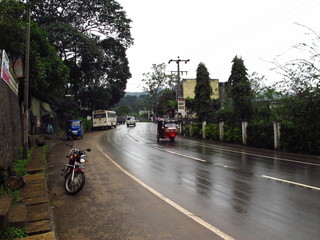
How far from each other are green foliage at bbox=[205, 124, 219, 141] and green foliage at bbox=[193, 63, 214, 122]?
5.67 m

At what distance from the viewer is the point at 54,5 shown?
114 feet

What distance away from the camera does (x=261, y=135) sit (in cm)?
1894

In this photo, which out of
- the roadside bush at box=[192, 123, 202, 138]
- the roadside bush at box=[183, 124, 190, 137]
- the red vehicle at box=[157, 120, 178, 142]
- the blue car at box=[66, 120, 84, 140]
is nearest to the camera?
the red vehicle at box=[157, 120, 178, 142]

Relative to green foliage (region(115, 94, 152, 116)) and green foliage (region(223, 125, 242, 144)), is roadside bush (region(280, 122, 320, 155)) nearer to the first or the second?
green foliage (region(223, 125, 242, 144))

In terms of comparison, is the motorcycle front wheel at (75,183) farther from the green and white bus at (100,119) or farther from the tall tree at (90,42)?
the green and white bus at (100,119)

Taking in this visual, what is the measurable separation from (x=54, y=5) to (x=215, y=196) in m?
35.4

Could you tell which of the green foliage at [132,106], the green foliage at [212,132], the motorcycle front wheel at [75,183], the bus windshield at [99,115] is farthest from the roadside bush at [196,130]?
the green foliage at [132,106]

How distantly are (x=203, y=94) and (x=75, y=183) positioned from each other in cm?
2730

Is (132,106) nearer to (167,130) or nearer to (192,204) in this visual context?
(167,130)

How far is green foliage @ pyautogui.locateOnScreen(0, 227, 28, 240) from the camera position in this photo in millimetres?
4382

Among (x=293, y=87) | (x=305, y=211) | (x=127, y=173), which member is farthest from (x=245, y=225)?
(x=293, y=87)

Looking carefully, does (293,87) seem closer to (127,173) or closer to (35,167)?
(127,173)

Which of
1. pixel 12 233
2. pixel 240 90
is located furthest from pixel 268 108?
pixel 12 233

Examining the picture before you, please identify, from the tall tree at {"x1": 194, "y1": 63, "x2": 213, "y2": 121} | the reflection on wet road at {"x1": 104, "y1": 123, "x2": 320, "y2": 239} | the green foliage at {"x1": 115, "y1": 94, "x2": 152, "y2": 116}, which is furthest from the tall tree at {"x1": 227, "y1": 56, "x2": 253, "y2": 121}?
the green foliage at {"x1": 115, "y1": 94, "x2": 152, "y2": 116}
